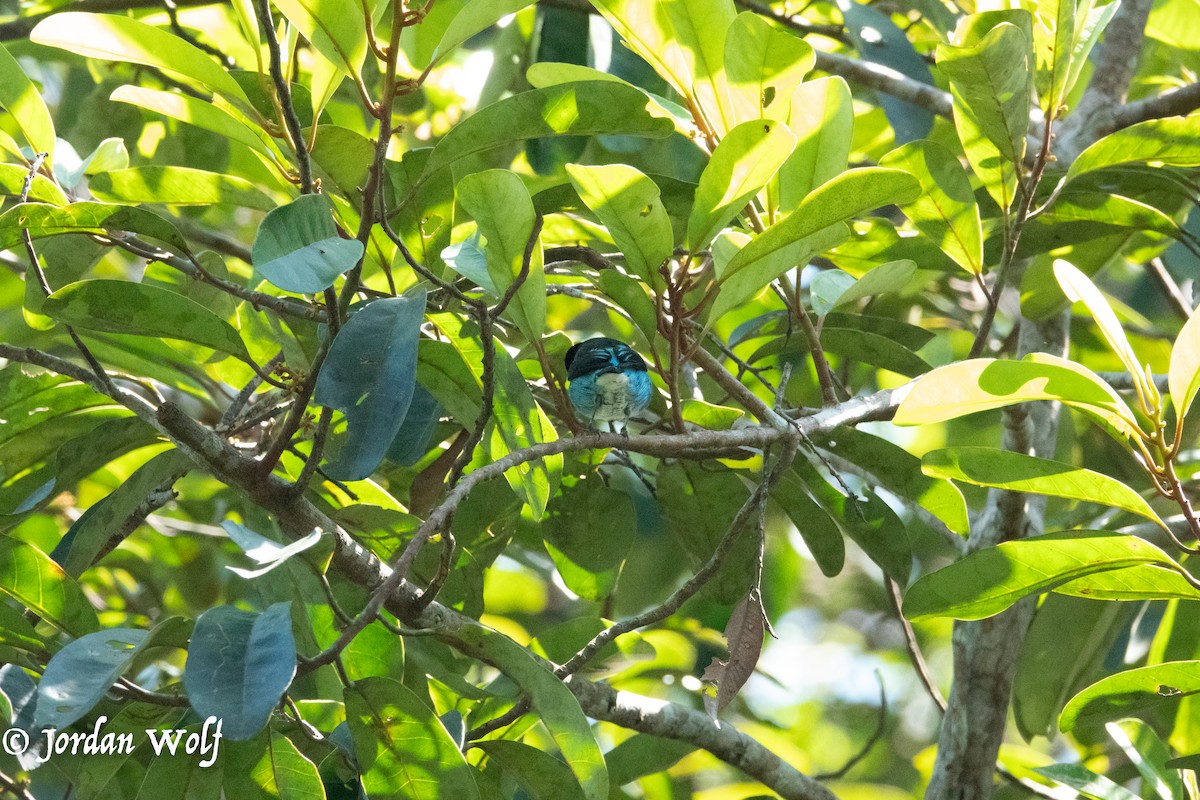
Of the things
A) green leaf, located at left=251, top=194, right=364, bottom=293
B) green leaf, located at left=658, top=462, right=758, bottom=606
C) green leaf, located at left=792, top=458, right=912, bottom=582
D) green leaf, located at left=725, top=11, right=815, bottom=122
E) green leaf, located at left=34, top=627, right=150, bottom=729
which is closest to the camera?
green leaf, located at left=34, top=627, right=150, bottom=729

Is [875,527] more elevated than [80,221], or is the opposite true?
[875,527]

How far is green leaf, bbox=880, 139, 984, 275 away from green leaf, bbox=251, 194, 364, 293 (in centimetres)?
77

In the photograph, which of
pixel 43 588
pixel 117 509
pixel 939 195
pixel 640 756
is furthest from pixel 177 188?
pixel 640 756

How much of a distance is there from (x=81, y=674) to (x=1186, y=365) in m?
1.11

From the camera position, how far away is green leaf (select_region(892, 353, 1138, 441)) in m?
1.07

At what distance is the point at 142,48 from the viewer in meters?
1.16

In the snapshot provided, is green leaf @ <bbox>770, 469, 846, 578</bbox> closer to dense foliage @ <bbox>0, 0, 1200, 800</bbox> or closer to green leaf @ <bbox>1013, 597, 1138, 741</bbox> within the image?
dense foliage @ <bbox>0, 0, 1200, 800</bbox>

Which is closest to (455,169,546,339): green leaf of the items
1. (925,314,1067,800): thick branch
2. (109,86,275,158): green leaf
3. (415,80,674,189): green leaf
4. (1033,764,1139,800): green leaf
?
(415,80,674,189): green leaf

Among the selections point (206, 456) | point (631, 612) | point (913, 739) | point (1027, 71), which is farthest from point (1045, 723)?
point (913, 739)

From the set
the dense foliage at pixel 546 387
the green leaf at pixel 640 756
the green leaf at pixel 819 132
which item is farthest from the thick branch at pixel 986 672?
the green leaf at pixel 819 132

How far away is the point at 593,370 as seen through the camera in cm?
176

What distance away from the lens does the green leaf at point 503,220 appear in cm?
113

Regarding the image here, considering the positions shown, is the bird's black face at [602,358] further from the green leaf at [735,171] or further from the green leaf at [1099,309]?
the green leaf at [1099,309]

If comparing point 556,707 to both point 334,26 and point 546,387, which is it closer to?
point 546,387
